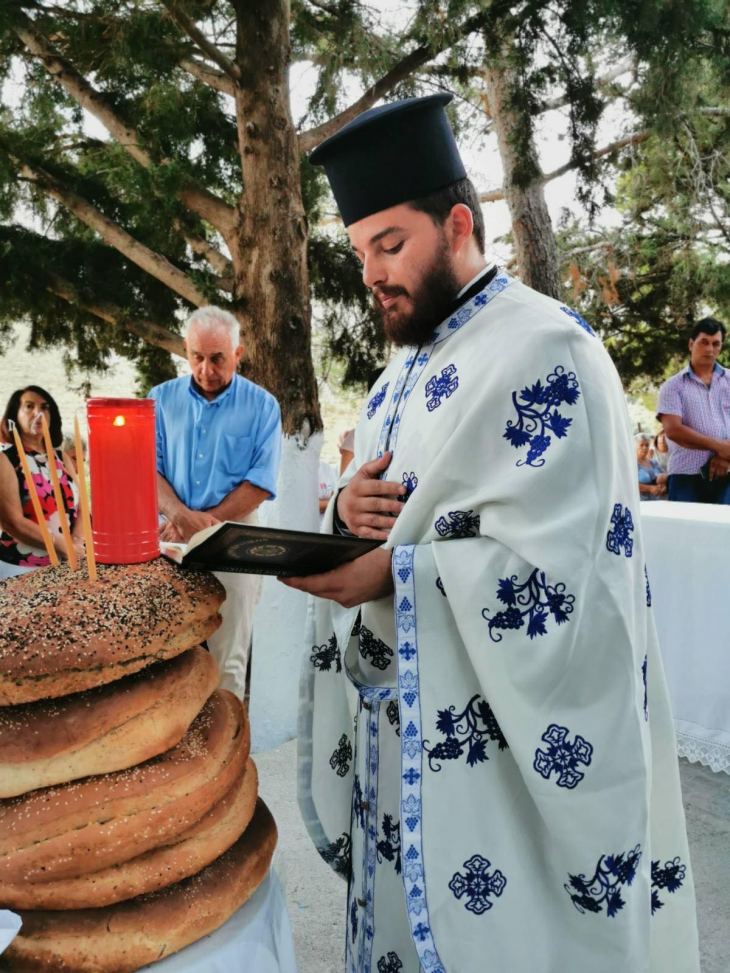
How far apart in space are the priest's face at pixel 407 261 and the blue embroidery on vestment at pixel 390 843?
3.26 ft

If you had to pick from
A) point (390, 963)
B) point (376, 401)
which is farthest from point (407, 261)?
point (390, 963)

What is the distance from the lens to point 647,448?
24.9 ft

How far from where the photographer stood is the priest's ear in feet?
5.45

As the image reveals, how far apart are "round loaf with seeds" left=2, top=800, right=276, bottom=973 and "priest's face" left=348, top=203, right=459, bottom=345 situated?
1085 mm

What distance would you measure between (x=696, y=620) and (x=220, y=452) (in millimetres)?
2317

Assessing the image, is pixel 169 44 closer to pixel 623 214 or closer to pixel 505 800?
pixel 505 800

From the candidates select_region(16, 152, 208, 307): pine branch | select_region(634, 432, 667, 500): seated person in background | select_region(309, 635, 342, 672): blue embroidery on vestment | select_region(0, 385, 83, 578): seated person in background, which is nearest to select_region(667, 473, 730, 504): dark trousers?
select_region(634, 432, 667, 500): seated person in background

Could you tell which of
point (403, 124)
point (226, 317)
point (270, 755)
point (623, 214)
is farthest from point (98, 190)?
point (623, 214)

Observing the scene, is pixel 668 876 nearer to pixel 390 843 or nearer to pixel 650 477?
pixel 390 843

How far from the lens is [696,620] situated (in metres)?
3.85

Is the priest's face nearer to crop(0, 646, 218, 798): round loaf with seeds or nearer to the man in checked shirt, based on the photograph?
crop(0, 646, 218, 798): round loaf with seeds

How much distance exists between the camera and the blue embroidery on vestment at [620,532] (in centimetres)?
143

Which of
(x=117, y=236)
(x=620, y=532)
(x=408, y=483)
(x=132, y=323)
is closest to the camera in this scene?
(x=620, y=532)

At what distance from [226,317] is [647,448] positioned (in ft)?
16.2
